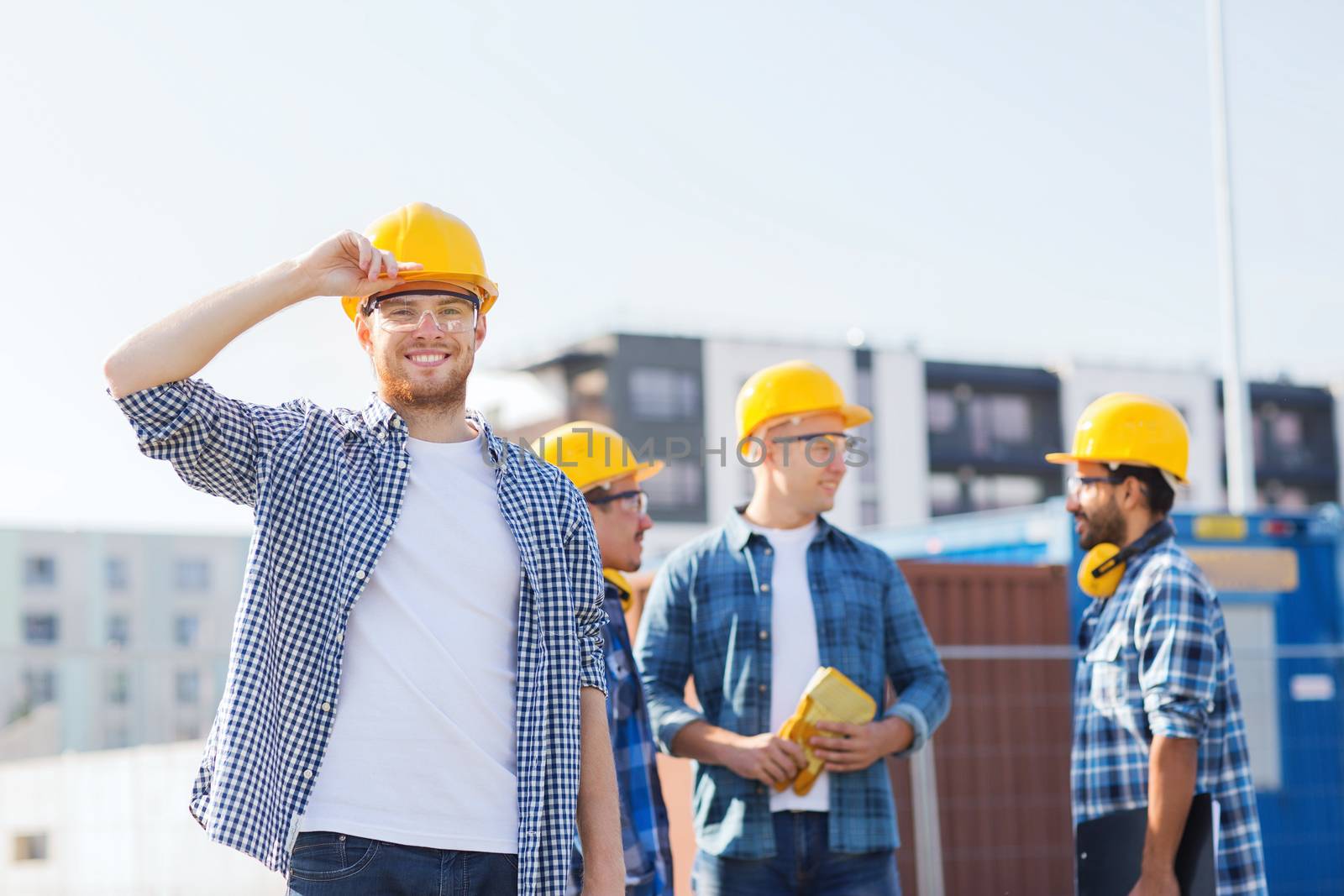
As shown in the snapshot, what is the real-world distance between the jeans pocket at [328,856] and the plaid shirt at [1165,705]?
2643 mm

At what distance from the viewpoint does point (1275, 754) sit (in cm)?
994

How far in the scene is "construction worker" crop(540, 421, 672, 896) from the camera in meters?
4.30

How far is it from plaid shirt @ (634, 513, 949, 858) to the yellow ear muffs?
59cm

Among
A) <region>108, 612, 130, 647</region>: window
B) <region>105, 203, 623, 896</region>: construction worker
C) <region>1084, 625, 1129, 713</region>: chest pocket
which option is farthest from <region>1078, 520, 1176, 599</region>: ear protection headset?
<region>108, 612, 130, 647</region>: window

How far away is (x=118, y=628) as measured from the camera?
6812 cm

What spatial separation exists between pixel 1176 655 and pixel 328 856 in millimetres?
2795

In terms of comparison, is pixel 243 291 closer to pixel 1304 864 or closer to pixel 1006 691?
pixel 1006 691

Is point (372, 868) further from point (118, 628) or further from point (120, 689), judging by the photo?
point (118, 628)

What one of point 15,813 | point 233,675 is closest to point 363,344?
point 233,675

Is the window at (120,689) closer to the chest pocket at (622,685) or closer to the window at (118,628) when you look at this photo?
the chest pocket at (622,685)

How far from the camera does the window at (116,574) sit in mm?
69438

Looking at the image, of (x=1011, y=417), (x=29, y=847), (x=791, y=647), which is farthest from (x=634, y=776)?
(x=1011, y=417)

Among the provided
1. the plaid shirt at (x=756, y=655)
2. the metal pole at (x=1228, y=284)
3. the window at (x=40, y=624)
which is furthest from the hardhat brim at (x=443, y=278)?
the window at (x=40, y=624)

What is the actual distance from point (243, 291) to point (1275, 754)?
349 inches
